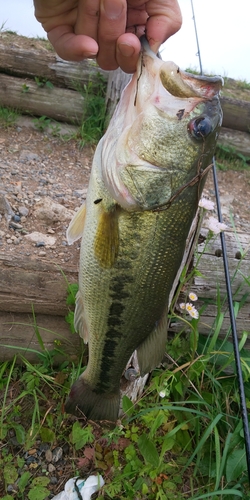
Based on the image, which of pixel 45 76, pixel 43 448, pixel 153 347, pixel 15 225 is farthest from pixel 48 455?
pixel 45 76

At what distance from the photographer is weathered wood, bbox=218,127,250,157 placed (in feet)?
18.5

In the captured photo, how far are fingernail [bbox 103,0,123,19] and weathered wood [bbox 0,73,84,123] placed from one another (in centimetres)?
369

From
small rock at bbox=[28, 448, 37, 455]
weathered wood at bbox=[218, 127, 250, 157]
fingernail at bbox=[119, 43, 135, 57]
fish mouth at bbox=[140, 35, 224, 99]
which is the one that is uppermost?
fingernail at bbox=[119, 43, 135, 57]

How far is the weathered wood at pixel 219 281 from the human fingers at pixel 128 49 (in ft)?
4.57

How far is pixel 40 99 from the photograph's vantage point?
4.92 metres

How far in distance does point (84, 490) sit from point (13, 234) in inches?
68.5

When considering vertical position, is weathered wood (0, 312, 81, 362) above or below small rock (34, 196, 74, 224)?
below

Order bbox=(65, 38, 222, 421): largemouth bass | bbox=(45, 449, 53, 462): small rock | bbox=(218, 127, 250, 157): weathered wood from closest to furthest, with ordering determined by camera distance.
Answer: bbox=(65, 38, 222, 421): largemouth bass, bbox=(45, 449, 53, 462): small rock, bbox=(218, 127, 250, 157): weathered wood

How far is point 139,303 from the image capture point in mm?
1636

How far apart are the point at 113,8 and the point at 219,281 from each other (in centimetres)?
174

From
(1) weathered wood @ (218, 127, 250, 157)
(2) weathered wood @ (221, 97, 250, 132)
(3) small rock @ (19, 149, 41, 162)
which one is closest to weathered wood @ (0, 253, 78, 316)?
(3) small rock @ (19, 149, 41, 162)

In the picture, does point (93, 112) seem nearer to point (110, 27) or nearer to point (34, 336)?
point (34, 336)

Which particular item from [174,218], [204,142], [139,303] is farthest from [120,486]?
[204,142]

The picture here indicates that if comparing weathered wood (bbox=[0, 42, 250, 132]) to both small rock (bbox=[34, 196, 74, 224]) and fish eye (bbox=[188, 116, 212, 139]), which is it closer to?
small rock (bbox=[34, 196, 74, 224])
